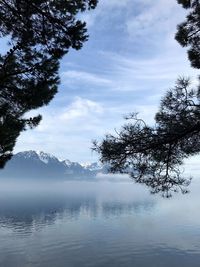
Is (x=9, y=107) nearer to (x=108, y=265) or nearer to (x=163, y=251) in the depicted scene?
(x=108, y=265)

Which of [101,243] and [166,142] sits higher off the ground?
[166,142]

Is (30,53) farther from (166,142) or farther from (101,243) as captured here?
(101,243)

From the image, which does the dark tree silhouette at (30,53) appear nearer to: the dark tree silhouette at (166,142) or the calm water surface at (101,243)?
the dark tree silhouette at (166,142)

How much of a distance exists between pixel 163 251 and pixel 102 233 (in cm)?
1983

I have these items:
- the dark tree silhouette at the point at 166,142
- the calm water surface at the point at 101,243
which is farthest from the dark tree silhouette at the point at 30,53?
the calm water surface at the point at 101,243

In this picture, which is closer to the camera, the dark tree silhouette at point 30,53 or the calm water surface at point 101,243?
the dark tree silhouette at point 30,53

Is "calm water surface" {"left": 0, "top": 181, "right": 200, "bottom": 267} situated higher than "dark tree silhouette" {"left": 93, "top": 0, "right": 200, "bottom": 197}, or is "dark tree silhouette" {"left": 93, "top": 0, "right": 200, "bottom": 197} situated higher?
"dark tree silhouette" {"left": 93, "top": 0, "right": 200, "bottom": 197}

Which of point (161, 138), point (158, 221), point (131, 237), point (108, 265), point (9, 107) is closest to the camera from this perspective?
point (161, 138)

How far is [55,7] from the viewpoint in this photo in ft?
43.3

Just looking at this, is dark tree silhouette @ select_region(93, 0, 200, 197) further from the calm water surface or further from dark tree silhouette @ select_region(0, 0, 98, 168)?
the calm water surface

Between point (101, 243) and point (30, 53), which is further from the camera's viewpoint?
point (101, 243)

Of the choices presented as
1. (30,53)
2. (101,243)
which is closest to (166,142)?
(30,53)

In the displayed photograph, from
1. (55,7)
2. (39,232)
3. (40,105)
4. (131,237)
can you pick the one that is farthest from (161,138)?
(39,232)

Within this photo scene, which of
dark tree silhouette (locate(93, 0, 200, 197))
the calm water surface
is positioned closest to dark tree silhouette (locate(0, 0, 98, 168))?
dark tree silhouette (locate(93, 0, 200, 197))
